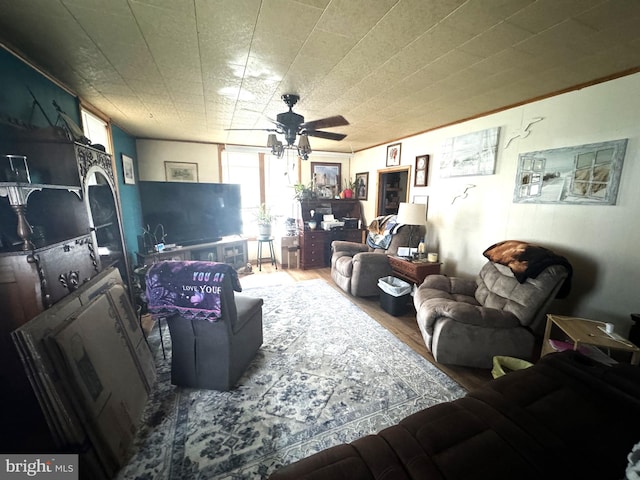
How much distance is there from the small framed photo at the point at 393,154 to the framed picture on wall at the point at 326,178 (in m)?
1.42

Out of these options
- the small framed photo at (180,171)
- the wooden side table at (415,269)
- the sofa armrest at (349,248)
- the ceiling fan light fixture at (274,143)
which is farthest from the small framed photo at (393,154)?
the small framed photo at (180,171)

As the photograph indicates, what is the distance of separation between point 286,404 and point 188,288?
107 cm

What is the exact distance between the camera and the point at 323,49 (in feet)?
5.58

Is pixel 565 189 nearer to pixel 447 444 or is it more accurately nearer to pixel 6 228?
pixel 447 444

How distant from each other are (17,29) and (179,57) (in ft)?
2.72

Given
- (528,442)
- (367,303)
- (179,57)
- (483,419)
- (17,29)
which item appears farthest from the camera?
(367,303)

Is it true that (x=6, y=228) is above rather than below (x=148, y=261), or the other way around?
above

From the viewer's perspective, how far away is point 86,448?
1.25m

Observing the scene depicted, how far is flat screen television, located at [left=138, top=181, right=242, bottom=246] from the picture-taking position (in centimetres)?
372

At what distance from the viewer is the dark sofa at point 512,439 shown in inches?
31.7

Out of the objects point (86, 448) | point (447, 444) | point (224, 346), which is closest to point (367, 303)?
point (224, 346)

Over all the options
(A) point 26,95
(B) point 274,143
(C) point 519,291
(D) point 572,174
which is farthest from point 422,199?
(A) point 26,95

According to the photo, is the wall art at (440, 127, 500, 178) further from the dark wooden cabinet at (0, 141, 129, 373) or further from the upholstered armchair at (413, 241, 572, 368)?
the dark wooden cabinet at (0, 141, 129, 373)

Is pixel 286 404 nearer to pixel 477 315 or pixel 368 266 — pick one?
pixel 477 315
